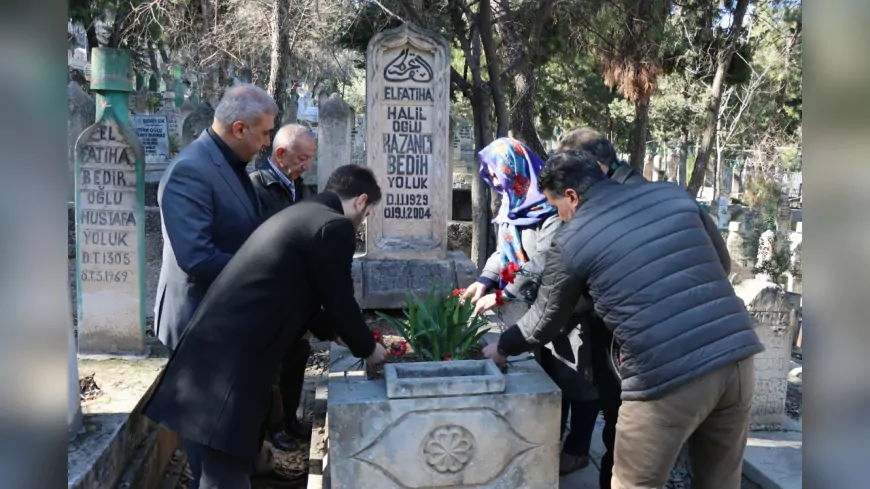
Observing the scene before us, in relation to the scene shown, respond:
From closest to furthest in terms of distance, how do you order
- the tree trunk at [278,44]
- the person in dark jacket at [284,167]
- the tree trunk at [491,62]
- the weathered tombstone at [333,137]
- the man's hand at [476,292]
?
the man's hand at [476,292] < the person in dark jacket at [284,167] < the tree trunk at [278,44] < the tree trunk at [491,62] < the weathered tombstone at [333,137]

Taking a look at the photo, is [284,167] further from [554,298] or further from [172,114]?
[172,114]

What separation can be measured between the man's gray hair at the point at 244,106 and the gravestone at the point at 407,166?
2.05 m

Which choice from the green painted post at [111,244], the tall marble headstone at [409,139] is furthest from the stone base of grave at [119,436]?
the tall marble headstone at [409,139]

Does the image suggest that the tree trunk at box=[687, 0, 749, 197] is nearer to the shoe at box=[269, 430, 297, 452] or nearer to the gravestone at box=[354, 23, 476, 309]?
the gravestone at box=[354, 23, 476, 309]

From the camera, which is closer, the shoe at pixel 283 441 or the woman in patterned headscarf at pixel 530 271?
the woman in patterned headscarf at pixel 530 271

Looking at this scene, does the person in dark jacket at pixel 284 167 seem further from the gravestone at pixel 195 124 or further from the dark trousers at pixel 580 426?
the gravestone at pixel 195 124

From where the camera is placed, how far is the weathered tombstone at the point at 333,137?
35.1ft

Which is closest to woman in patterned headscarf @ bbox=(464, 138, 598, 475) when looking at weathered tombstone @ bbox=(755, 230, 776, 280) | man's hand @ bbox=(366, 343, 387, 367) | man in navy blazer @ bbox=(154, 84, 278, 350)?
man's hand @ bbox=(366, 343, 387, 367)

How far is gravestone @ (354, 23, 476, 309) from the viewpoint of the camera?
5.13 metres

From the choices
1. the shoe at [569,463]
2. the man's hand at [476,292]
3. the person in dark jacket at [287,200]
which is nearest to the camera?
the man's hand at [476,292]

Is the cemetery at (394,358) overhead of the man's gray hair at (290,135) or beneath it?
beneath

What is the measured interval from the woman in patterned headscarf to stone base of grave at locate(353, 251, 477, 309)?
146cm
